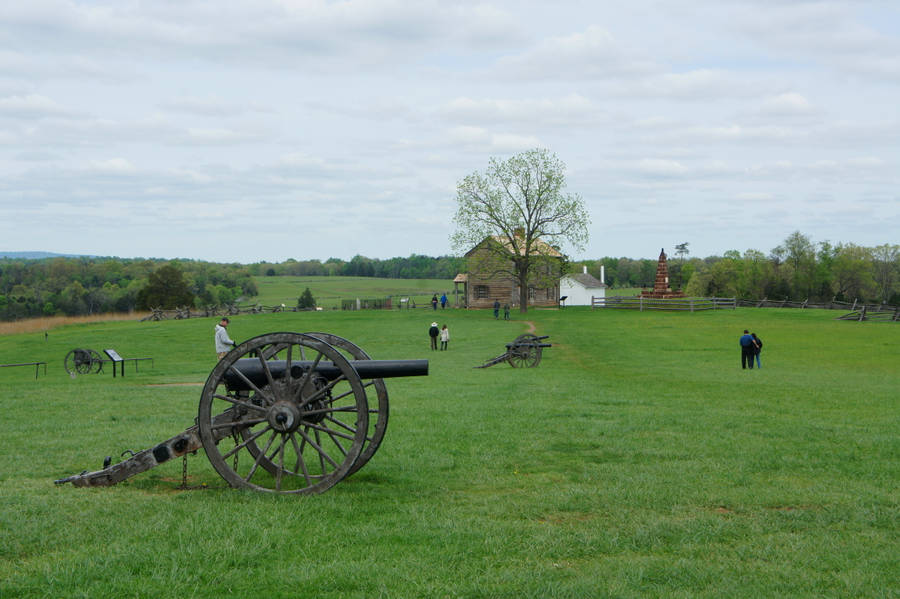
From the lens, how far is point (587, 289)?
314 feet

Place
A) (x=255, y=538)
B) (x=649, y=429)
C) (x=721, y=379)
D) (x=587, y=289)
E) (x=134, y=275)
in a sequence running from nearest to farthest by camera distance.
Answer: (x=255, y=538) → (x=649, y=429) → (x=721, y=379) → (x=587, y=289) → (x=134, y=275)

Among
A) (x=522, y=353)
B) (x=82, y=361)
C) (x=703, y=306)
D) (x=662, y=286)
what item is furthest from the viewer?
(x=662, y=286)

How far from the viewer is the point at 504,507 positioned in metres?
7.28

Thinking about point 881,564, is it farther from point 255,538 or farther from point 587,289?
point 587,289

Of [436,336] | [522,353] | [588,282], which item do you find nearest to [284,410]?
[522,353]

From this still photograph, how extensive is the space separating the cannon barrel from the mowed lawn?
1.22 m

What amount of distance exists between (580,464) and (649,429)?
9.45 feet

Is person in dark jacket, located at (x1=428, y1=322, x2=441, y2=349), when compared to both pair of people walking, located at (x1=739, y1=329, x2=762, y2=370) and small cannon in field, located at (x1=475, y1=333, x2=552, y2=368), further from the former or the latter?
pair of people walking, located at (x1=739, y1=329, x2=762, y2=370)

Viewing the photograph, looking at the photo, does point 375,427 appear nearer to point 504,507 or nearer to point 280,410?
point 280,410

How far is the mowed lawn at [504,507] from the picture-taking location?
5375 millimetres

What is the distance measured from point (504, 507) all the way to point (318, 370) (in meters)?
2.44

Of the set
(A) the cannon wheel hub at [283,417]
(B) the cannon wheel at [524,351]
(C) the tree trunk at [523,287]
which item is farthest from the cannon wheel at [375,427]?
(C) the tree trunk at [523,287]

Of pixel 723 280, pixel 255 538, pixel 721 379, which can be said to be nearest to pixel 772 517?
pixel 255 538

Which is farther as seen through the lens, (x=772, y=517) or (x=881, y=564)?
(x=772, y=517)
